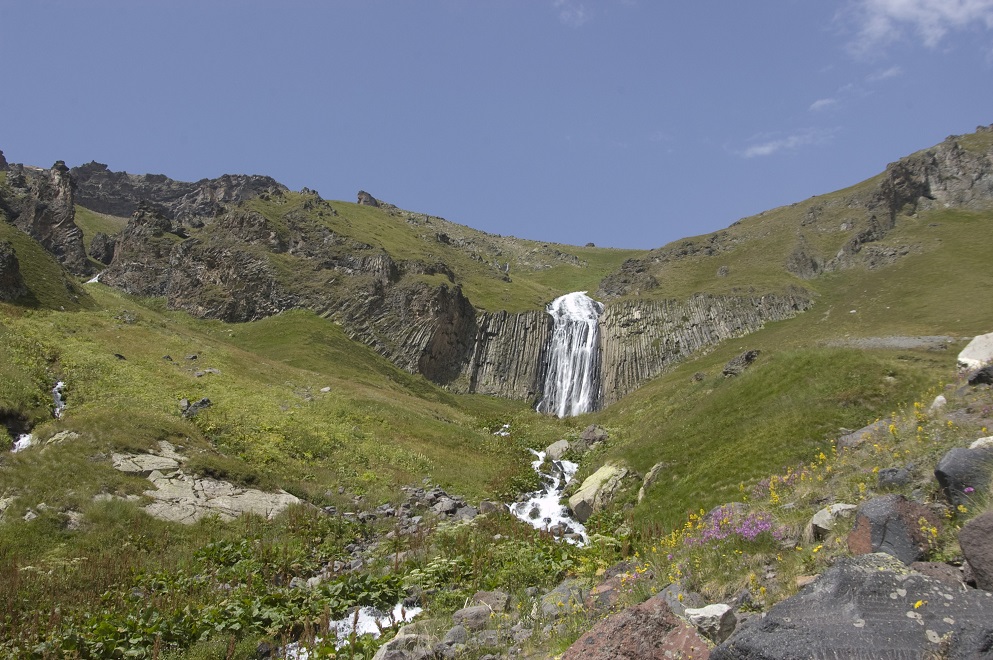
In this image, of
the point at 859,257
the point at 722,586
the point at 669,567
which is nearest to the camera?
the point at 722,586

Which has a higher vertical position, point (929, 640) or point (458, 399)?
point (929, 640)

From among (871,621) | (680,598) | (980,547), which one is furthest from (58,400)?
(980,547)

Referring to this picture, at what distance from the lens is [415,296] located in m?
82.1

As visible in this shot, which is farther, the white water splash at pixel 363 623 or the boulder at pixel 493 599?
the boulder at pixel 493 599

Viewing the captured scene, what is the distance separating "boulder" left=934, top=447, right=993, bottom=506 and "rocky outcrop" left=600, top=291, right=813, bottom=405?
6847 centimetres

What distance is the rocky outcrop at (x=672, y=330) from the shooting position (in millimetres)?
78375

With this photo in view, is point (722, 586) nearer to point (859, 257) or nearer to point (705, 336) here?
point (705, 336)

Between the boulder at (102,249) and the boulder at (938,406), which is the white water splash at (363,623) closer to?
the boulder at (938,406)

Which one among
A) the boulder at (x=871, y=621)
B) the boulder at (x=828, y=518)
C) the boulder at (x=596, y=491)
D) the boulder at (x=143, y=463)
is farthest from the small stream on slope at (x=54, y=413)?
the boulder at (x=871, y=621)

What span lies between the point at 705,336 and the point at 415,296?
3920cm

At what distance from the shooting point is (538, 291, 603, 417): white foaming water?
253 feet

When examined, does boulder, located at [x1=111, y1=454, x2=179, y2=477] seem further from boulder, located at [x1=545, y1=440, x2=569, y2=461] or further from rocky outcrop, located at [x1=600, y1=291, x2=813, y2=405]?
rocky outcrop, located at [x1=600, y1=291, x2=813, y2=405]

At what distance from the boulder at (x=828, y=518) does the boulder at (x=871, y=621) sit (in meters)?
2.48

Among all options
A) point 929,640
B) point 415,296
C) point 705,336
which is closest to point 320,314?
point 415,296
